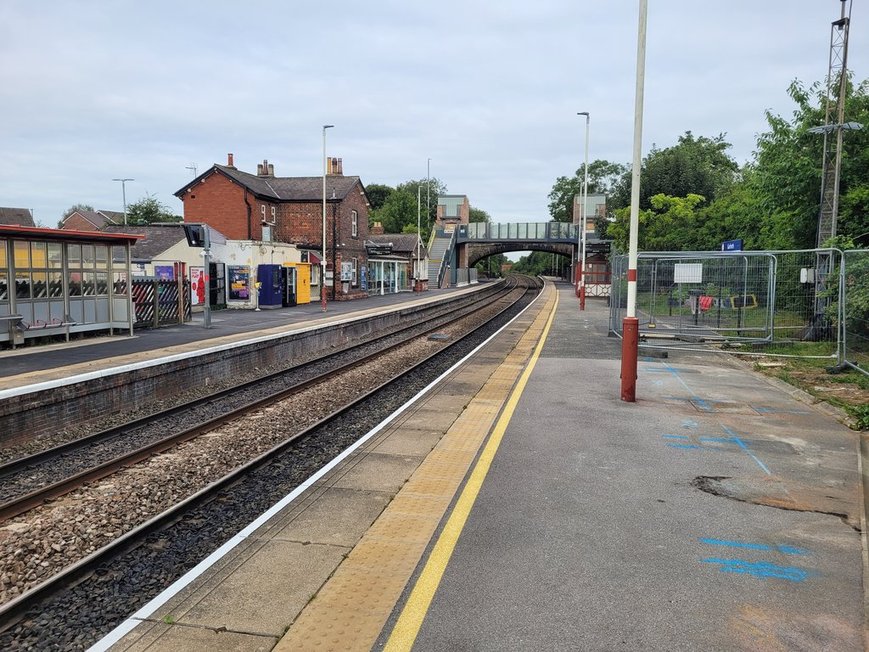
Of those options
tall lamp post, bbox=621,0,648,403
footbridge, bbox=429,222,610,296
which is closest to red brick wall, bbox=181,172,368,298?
footbridge, bbox=429,222,610,296

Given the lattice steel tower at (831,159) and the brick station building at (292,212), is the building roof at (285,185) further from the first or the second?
the lattice steel tower at (831,159)

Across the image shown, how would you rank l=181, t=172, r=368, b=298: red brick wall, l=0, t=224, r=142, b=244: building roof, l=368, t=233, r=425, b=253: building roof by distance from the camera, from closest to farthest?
l=0, t=224, r=142, b=244: building roof
l=181, t=172, r=368, b=298: red brick wall
l=368, t=233, r=425, b=253: building roof

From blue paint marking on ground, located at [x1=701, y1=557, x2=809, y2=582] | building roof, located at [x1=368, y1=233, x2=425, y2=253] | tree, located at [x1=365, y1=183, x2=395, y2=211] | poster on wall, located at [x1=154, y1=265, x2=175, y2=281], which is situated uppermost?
tree, located at [x1=365, y1=183, x2=395, y2=211]

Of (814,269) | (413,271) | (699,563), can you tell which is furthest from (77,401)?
(413,271)

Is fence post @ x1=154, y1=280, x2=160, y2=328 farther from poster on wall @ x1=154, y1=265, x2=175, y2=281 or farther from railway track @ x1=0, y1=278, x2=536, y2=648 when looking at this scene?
railway track @ x1=0, y1=278, x2=536, y2=648

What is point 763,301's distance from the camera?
50.0 ft

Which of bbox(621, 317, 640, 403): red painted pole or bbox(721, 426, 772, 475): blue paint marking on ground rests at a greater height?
bbox(621, 317, 640, 403): red painted pole

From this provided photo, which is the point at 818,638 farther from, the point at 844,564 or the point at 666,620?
the point at 844,564

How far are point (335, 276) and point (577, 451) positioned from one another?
1224 inches

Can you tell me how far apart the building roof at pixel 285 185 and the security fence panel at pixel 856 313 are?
30.0 metres

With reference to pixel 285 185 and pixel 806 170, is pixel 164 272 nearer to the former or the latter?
pixel 285 185

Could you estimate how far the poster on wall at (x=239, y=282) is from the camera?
2880 cm

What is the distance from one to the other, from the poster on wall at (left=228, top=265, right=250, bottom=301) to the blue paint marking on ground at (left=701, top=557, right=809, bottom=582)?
88.2 feet

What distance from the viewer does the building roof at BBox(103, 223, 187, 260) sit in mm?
26953
